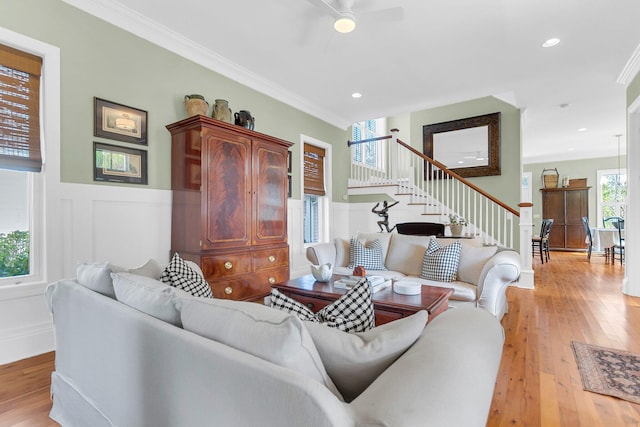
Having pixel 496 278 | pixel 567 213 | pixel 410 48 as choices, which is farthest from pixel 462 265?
pixel 567 213

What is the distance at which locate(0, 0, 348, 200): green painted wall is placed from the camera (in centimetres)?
242

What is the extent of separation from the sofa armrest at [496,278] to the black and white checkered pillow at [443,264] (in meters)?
0.29

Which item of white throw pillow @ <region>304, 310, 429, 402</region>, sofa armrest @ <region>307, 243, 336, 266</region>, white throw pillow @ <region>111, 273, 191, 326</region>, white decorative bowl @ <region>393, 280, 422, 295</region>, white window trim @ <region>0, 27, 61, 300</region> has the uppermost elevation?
white window trim @ <region>0, 27, 61, 300</region>

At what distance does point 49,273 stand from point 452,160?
20.3 ft

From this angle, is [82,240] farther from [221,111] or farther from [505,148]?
[505,148]

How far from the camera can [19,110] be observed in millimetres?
2322

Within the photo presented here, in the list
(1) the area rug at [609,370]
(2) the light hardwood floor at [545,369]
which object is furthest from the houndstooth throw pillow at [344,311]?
(1) the area rug at [609,370]

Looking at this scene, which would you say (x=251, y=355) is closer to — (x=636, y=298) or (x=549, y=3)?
(x=549, y=3)

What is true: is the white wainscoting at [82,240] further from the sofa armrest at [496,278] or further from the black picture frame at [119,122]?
the sofa armrest at [496,278]

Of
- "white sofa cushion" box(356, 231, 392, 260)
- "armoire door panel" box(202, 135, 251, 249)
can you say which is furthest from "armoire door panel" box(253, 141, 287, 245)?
"white sofa cushion" box(356, 231, 392, 260)

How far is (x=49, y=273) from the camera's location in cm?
242

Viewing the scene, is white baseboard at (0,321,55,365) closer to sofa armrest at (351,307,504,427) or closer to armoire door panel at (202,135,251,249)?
armoire door panel at (202,135,251,249)

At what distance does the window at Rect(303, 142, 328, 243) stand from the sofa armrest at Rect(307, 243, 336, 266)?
153 cm

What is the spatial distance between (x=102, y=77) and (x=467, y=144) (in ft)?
18.8
